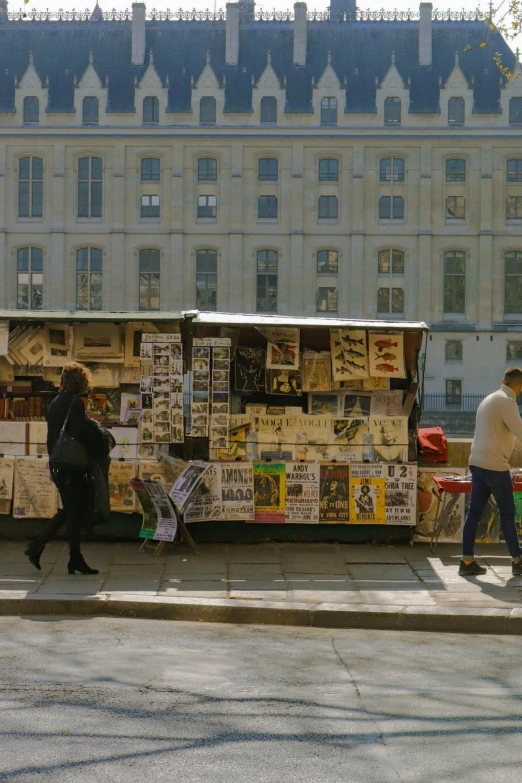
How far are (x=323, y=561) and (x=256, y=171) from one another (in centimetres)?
4814

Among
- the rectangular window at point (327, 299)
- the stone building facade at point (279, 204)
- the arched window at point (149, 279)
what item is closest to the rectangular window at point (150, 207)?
the stone building facade at point (279, 204)

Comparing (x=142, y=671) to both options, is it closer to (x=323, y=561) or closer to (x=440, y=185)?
(x=323, y=561)

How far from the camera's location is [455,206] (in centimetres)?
5691

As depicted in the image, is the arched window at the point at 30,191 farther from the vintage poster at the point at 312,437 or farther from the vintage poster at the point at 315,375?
the vintage poster at the point at 312,437

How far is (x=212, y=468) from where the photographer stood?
36.4 feet

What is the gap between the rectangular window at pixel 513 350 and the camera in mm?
56000

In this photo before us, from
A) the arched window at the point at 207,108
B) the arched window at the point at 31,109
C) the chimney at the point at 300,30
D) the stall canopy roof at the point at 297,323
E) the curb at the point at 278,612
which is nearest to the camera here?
the curb at the point at 278,612

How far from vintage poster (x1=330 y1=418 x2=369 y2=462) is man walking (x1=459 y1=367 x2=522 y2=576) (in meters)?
1.66

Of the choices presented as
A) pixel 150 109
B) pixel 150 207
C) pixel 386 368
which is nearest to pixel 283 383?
pixel 386 368

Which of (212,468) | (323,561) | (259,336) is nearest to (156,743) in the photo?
(323,561)

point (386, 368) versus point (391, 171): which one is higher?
point (391, 171)

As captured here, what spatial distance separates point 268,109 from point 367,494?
Answer: 4903 cm

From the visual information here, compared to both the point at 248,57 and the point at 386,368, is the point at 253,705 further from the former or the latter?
the point at 248,57

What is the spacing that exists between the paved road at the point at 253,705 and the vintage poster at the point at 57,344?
4.11m
